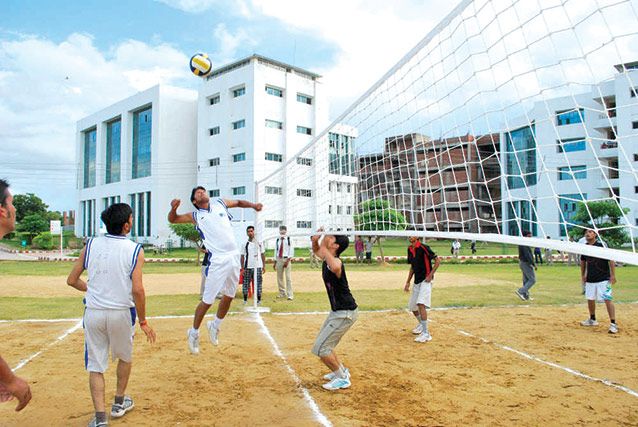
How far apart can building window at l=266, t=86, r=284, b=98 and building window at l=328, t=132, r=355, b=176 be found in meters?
36.7

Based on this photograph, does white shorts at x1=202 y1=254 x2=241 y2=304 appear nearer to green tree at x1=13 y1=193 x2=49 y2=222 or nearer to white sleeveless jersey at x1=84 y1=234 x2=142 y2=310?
white sleeveless jersey at x1=84 y1=234 x2=142 y2=310

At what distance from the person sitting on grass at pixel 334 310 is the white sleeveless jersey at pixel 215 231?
1.27 meters

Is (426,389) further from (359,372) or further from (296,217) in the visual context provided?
(296,217)

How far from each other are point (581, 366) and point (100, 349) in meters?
5.60

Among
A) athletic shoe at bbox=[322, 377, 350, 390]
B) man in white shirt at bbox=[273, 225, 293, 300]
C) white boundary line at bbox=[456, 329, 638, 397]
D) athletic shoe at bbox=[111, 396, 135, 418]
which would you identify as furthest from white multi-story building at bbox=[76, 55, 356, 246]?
athletic shoe at bbox=[111, 396, 135, 418]

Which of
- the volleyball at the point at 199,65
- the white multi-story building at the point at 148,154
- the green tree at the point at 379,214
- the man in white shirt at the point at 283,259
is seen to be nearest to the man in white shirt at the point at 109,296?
the green tree at the point at 379,214

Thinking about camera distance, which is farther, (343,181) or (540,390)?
(343,181)

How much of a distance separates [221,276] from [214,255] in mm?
282

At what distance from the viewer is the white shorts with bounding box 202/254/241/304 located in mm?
5645

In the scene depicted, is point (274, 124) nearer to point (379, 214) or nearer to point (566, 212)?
point (566, 212)

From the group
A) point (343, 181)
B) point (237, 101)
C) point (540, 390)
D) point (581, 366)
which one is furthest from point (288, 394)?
point (237, 101)

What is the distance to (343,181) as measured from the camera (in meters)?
10.4

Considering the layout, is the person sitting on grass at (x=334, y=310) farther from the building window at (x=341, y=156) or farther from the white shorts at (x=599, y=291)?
the white shorts at (x=599, y=291)

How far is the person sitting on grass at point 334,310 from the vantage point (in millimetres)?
4902
